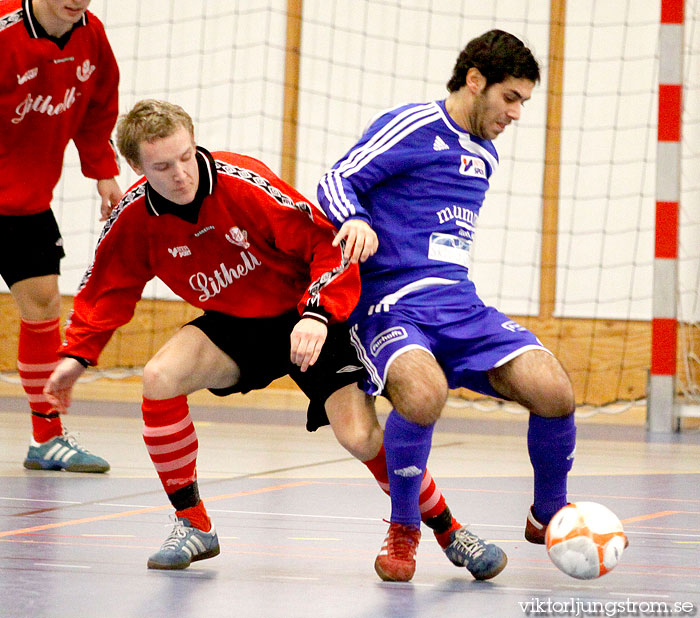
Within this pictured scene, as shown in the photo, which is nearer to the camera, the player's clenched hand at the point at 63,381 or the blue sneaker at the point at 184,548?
the blue sneaker at the point at 184,548

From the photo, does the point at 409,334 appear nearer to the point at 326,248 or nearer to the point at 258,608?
the point at 326,248

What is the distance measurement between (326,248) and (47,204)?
69.7 inches

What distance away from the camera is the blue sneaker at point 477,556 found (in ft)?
8.48

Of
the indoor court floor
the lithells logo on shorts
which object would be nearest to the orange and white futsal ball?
the indoor court floor

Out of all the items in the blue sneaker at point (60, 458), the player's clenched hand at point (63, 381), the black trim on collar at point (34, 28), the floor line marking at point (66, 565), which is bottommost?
the blue sneaker at point (60, 458)

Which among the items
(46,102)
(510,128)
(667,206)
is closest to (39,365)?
(46,102)

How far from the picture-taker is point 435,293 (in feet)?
9.46

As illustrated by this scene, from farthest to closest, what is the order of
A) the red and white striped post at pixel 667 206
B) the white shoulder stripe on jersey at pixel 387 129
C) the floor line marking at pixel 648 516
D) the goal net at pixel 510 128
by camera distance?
the goal net at pixel 510 128 → the red and white striped post at pixel 667 206 → the floor line marking at pixel 648 516 → the white shoulder stripe on jersey at pixel 387 129

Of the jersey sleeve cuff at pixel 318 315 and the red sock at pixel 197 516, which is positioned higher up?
the jersey sleeve cuff at pixel 318 315

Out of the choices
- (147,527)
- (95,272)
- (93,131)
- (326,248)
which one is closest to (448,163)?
(326,248)

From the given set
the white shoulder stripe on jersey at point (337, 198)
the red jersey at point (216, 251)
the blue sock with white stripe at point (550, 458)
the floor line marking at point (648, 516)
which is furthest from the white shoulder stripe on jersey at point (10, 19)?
the floor line marking at point (648, 516)

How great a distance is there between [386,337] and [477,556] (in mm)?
535

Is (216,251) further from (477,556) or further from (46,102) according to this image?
(46,102)

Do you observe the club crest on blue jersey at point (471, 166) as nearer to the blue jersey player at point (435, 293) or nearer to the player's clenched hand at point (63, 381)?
the blue jersey player at point (435, 293)
